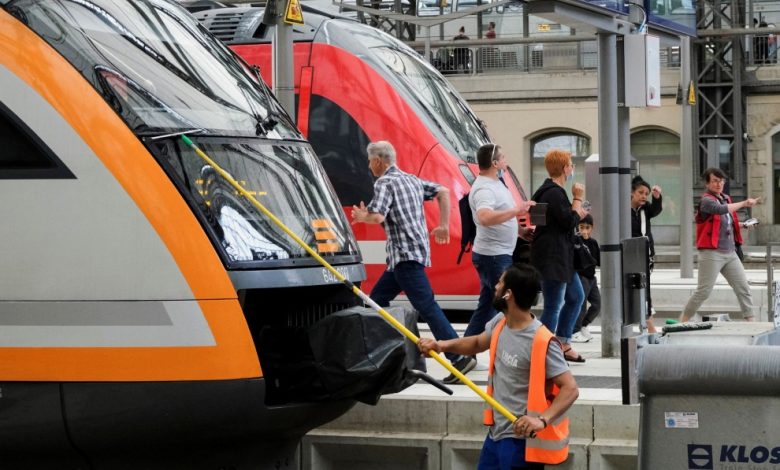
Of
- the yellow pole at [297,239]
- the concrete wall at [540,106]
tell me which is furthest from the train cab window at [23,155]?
the concrete wall at [540,106]

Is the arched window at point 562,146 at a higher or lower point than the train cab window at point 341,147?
lower

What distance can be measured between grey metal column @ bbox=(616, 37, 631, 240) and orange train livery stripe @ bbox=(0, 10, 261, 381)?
5571mm

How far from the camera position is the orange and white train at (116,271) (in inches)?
266

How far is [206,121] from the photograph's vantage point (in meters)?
7.32

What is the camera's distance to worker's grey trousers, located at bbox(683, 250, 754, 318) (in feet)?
43.4

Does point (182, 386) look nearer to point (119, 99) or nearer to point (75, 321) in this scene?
point (75, 321)

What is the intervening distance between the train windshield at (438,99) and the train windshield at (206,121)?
19.5 feet

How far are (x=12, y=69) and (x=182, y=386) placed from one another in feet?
5.61

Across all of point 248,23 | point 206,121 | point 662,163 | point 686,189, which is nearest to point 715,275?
point 248,23

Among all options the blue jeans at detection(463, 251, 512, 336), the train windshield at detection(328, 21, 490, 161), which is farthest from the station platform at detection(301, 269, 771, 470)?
the train windshield at detection(328, 21, 490, 161)

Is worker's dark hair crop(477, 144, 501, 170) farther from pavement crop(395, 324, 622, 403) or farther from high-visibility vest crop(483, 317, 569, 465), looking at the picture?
high-visibility vest crop(483, 317, 569, 465)

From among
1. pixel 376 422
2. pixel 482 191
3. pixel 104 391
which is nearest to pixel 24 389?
pixel 104 391

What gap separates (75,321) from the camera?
675 centimetres

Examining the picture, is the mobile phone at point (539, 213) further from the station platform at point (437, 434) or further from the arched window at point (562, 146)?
the arched window at point (562, 146)
